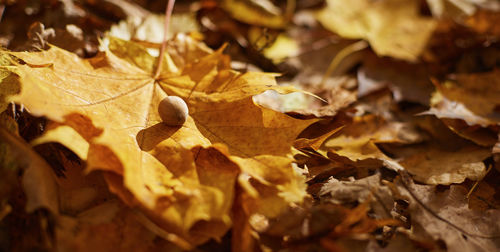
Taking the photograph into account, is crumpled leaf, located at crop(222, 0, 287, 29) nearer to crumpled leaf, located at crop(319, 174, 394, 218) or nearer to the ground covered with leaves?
the ground covered with leaves

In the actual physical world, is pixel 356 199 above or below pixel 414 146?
above

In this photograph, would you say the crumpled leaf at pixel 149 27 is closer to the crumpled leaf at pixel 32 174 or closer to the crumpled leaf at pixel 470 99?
the crumpled leaf at pixel 32 174

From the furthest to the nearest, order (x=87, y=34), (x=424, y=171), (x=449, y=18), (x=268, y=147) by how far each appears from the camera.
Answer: (x=449, y=18) < (x=87, y=34) < (x=424, y=171) < (x=268, y=147)

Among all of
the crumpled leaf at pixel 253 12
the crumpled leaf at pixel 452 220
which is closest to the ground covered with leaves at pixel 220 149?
the crumpled leaf at pixel 452 220

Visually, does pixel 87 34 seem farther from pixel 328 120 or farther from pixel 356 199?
pixel 356 199

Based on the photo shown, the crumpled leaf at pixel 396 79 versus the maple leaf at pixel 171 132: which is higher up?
the maple leaf at pixel 171 132

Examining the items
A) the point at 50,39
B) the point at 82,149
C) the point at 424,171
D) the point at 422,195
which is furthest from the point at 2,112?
the point at 424,171
